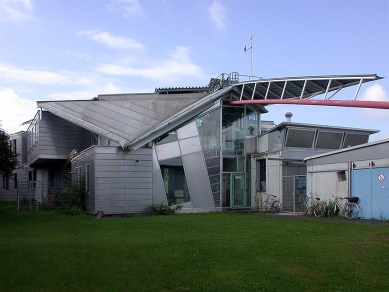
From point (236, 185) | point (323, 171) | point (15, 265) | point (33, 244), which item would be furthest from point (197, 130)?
point (15, 265)

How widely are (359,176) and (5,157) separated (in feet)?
49.6

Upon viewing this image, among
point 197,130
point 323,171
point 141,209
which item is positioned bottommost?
point 141,209

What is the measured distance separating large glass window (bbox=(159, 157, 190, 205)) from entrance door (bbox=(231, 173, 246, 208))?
8.86ft

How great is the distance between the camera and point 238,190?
79.2 feet

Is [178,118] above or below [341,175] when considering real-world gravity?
above

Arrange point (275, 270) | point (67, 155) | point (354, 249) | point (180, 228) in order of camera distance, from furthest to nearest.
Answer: point (67, 155) < point (180, 228) < point (354, 249) < point (275, 270)

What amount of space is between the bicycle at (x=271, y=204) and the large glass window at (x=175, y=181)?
13.6ft

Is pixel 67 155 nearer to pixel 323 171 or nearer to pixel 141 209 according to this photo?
pixel 141 209

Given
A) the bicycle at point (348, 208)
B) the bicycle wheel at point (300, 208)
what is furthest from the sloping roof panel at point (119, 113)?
the bicycle at point (348, 208)

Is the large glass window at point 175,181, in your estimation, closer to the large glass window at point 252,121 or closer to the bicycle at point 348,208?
the large glass window at point 252,121

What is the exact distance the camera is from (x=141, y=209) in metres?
21.7

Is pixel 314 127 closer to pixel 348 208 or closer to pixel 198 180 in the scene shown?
pixel 348 208

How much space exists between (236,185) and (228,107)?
175 inches

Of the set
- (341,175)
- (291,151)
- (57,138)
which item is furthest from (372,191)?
(57,138)
